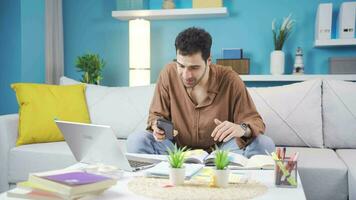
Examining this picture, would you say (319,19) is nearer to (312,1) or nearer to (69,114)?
(312,1)

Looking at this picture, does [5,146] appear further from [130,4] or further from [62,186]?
[130,4]

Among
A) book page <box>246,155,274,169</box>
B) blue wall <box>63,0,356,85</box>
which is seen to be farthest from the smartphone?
blue wall <box>63,0,356,85</box>

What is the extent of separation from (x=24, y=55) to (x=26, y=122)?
0.94 metres

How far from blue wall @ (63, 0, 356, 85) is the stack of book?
2.30 meters

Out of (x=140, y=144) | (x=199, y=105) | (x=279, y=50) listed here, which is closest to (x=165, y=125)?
(x=140, y=144)

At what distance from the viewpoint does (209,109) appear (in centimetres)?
192

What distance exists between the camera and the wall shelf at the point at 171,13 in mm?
3008

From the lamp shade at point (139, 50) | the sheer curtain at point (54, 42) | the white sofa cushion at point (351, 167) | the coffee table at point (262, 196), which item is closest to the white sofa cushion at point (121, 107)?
the lamp shade at point (139, 50)

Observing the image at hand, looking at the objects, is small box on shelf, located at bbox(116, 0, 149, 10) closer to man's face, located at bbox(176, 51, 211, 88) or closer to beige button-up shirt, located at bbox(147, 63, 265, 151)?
beige button-up shirt, located at bbox(147, 63, 265, 151)

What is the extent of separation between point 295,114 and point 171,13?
1326 millimetres

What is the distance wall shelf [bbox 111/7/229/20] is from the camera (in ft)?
9.87

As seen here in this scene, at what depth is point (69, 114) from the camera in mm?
2479

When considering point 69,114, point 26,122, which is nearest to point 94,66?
point 69,114

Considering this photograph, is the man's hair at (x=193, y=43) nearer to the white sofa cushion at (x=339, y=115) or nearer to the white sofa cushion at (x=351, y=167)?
the white sofa cushion at (x=351, y=167)
